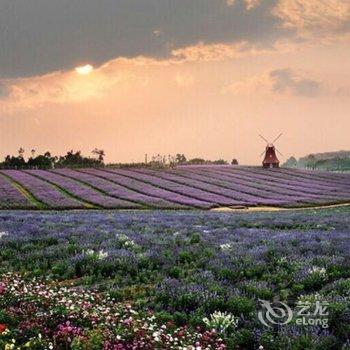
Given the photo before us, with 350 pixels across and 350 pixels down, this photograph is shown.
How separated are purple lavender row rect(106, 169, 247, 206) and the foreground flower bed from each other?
51.6 metres

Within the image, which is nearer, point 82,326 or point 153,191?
point 82,326

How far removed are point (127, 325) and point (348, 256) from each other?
7.78m

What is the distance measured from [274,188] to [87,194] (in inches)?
1288

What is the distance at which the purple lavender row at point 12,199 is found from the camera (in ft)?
176

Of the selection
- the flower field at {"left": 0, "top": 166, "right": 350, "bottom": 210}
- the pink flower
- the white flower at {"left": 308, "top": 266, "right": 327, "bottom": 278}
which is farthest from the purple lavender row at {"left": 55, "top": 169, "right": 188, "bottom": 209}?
the pink flower

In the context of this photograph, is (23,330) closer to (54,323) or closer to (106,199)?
(54,323)

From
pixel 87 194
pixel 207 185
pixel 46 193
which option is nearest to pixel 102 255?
pixel 87 194

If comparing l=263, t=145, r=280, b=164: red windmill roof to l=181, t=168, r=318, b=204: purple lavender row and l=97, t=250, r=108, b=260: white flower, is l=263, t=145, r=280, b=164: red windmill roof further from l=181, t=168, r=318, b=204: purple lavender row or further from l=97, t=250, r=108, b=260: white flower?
l=97, t=250, r=108, b=260: white flower

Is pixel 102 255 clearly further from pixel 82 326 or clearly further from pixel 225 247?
pixel 82 326

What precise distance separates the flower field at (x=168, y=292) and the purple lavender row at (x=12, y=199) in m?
37.3

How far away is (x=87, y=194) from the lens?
63.5m

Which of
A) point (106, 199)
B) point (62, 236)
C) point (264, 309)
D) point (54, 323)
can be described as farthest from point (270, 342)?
point (106, 199)

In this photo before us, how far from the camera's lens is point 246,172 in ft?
343

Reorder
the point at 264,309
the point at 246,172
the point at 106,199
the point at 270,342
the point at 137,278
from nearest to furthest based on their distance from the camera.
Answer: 1. the point at 270,342
2. the point at 264,309
3. the point at 137,278
4. the point at 106,199
5. the point at 246,172
